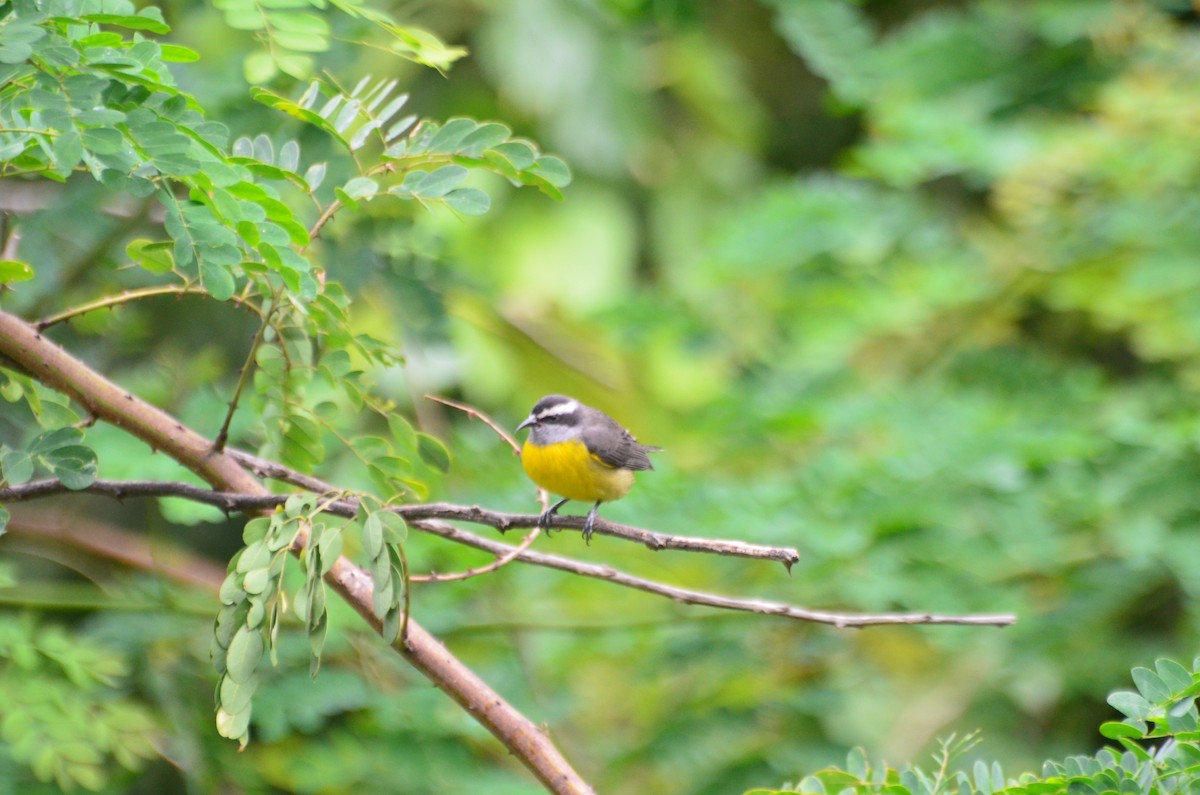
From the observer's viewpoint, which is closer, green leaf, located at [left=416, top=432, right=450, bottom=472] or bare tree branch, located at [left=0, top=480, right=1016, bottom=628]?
bare tree branch, located at [left=0, top=480, right=1016, bottom=628]

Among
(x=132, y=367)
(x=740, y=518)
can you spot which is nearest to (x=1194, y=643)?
(x=740, y=518)

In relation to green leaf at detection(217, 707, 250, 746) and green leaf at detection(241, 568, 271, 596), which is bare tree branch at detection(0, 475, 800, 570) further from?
green leaf at detection(217, 707, 250, 746)

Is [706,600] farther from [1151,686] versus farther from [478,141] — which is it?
[478,141]

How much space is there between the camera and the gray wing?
123 inches

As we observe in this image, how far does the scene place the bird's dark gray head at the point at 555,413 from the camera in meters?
3.34

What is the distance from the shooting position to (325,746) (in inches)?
143

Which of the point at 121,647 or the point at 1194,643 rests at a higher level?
the point at 1194,643

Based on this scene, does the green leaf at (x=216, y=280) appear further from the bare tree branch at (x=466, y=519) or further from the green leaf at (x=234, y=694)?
the green leaf at (x=234, y=694)

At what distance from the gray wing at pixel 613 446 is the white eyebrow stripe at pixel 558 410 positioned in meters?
0.10

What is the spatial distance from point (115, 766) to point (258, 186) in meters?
2.53

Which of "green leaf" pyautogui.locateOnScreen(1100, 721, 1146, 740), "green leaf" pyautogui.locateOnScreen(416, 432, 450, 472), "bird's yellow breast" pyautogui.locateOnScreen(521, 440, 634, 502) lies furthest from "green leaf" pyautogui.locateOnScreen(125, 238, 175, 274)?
"green leaf" pyautogui.locateOnScreen(1100, 721, 1146, 740)

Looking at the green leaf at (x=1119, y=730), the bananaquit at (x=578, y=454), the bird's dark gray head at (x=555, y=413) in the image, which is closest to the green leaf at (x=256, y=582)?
the green leaf at (x=1119, y=730)

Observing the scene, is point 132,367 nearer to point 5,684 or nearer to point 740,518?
point 5,684

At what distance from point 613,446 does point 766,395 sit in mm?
1240
